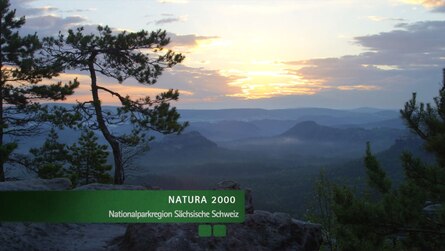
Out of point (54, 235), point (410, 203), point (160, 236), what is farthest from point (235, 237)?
point (410, 203)

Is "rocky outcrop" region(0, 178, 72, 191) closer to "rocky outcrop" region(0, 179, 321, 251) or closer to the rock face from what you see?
"rocky outcrop" region(0, 179, 321, 251)

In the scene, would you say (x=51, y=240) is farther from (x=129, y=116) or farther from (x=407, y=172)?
(x=129, y=116)

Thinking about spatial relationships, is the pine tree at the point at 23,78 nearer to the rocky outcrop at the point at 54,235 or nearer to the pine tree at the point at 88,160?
the pine tree at the point at 88,160

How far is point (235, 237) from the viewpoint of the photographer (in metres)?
10.6

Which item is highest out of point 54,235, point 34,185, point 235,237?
point 34,185

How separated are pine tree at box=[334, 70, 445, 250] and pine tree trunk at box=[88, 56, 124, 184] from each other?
609 inches

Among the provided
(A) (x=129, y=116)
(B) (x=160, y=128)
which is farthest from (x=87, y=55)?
(B) (x=160, y=128)

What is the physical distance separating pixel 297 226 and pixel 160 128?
16.4 meters

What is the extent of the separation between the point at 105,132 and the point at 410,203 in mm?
18623

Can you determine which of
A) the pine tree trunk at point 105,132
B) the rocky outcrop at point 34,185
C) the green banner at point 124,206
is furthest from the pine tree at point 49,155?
the green banner at point 124,206

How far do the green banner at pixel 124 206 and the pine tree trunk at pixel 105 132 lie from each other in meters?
15.8

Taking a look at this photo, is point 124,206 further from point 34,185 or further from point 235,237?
point 34,185

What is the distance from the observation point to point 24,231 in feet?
35.1

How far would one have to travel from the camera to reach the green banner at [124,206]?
905 centimetres
